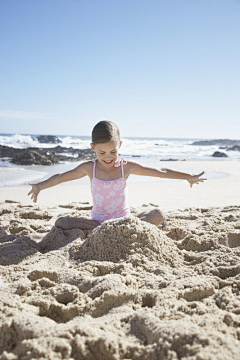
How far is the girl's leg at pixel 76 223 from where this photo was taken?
3072 mm

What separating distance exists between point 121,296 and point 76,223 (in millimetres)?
1530

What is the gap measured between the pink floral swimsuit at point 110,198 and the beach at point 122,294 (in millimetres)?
353

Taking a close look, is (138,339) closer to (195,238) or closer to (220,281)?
(220,281)

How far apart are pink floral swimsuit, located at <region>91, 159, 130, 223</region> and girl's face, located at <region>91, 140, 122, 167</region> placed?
0.51ft

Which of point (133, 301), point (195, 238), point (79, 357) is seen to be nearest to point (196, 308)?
point (133, 301)

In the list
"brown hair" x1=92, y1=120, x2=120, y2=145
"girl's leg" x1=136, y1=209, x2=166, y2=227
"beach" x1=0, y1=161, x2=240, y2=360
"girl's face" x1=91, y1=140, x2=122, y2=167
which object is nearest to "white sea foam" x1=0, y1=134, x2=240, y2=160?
"girl's leg" x1=136, y1=209, x2=166, y2=227

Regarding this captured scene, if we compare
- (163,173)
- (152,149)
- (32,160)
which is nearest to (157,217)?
(163,173)

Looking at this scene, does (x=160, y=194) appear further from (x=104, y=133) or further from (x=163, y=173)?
(x=104, y=133)

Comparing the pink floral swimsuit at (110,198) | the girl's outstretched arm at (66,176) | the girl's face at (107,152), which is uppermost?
the girl's face at (107,152)

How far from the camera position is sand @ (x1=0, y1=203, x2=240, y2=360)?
1227mm

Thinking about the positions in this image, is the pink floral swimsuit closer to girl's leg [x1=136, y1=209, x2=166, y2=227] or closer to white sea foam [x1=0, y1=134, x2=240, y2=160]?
girl's leg [x1=136, y1=209, x2=166, y2=227]

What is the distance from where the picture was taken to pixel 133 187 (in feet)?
24.6

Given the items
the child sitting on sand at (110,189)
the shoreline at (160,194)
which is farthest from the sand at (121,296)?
the shoreline at (160,194)

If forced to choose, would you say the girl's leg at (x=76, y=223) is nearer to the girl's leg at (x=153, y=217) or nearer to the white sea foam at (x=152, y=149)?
the girl's leg at (x=153, y=217)
